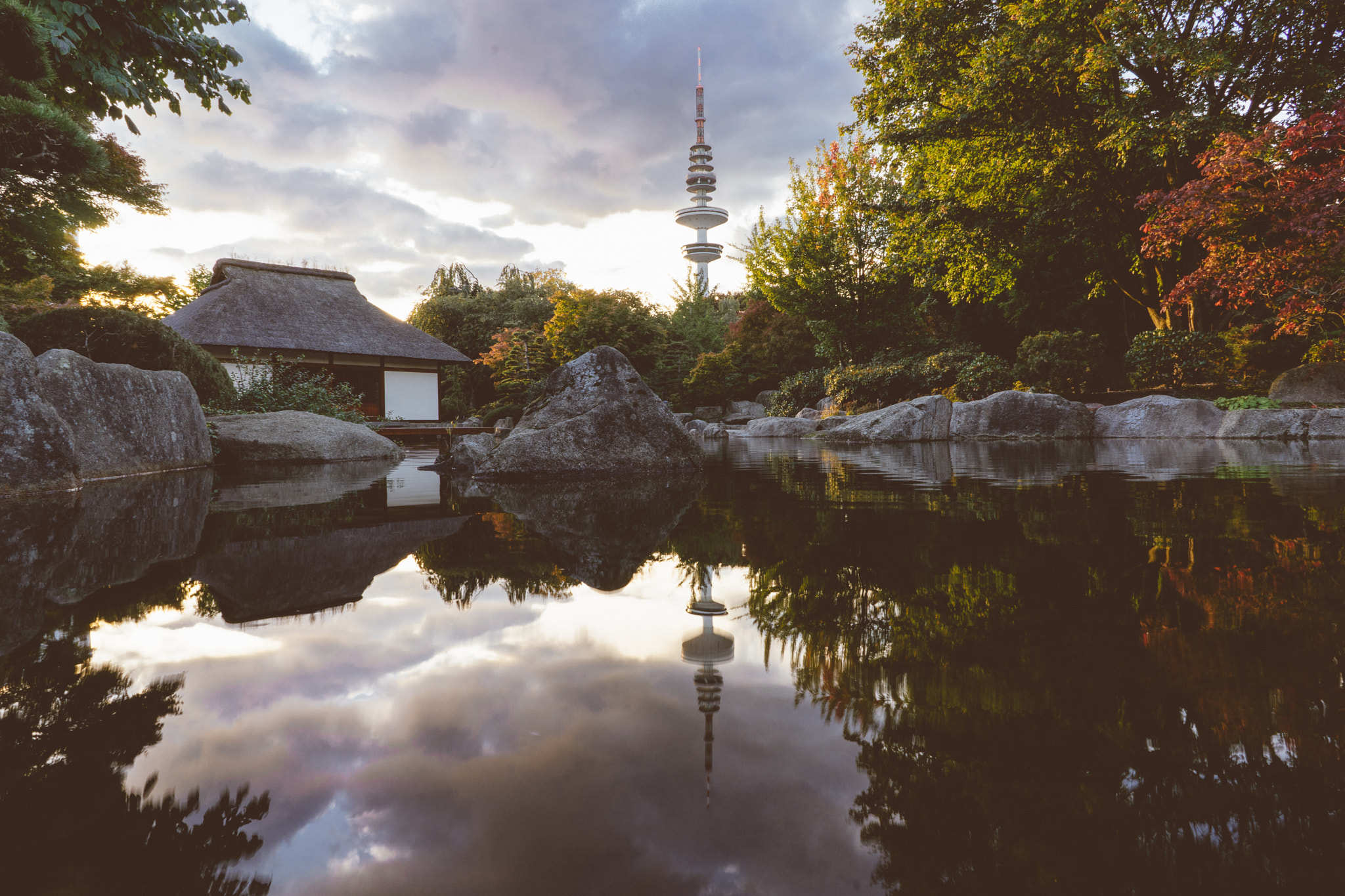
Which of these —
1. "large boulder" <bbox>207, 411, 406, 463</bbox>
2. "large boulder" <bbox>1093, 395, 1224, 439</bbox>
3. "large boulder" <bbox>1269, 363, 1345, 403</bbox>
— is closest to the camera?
"large boulder" <bbox>207, 411, 406, 463</bbox>

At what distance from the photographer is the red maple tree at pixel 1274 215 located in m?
8.36

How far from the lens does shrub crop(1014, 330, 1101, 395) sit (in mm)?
13453

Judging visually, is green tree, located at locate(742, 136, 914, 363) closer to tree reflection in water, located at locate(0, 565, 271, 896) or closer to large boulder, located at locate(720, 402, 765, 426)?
large boulder, located at locate(720, 402, 765, 426)

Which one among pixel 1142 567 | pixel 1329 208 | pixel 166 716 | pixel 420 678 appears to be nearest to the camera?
pixel 166 716

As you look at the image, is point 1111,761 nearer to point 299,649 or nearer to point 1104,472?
point 299,649

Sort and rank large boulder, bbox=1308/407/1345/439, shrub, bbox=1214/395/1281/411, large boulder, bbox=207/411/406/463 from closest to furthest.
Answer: large boulder, bbox=207/411/406/463
large boulder, bbox=1308/407/1345/439
shrub, bbox=1214/395/1281/411

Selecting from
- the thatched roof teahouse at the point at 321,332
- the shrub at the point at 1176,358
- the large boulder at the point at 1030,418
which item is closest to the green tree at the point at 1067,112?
the shrub at the point at 1176,358

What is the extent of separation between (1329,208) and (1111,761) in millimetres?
11294

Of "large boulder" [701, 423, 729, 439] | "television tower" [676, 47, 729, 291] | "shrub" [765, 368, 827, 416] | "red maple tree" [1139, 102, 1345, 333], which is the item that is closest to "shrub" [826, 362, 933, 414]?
"shrub" [765, 368, 827, 416]

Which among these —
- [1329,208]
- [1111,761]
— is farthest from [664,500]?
[1329,208]

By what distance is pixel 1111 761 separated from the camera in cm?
86

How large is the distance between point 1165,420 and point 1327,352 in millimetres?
4328

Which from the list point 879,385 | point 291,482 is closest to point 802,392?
point 879,385

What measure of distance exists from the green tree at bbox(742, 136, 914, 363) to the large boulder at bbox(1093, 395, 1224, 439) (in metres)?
8.94
